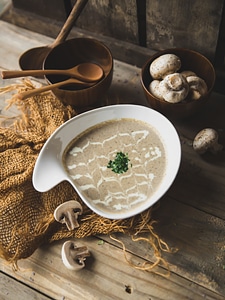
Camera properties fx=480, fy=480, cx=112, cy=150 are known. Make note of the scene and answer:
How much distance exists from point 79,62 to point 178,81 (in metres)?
0.31

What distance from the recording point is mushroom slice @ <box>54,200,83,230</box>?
3.22 feet

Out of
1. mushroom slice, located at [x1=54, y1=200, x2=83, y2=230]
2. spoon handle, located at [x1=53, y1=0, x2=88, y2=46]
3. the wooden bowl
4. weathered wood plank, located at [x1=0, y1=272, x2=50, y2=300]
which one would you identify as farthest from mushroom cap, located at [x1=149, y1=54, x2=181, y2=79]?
weathered wood plank, located at [x1=0, y1=272, x2=50, y2=300]

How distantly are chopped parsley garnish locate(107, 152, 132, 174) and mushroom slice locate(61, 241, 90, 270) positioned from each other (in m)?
0.17

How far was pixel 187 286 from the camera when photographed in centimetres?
93

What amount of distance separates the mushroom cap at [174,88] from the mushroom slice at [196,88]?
25mm

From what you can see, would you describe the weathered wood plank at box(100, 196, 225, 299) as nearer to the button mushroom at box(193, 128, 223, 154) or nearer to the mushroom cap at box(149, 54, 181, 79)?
the button mushroom at box(193, 128, 223, 154)

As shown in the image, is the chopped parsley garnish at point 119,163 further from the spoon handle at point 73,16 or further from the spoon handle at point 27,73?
the spoon handle at point 73,16

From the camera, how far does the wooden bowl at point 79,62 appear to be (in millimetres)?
1109

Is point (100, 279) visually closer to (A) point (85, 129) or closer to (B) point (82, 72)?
(A) point (85, 129)

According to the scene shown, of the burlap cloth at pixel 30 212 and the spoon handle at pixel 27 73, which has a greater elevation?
the spoon handle at pixel 27 73

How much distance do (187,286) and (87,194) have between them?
268 mm

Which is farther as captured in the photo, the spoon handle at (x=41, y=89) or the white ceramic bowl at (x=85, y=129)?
the spoon handle at (x=41, y=89)

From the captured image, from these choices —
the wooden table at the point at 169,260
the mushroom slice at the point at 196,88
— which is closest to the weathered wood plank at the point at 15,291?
the wooden table at the point at 169,260

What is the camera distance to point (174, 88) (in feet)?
3.37
